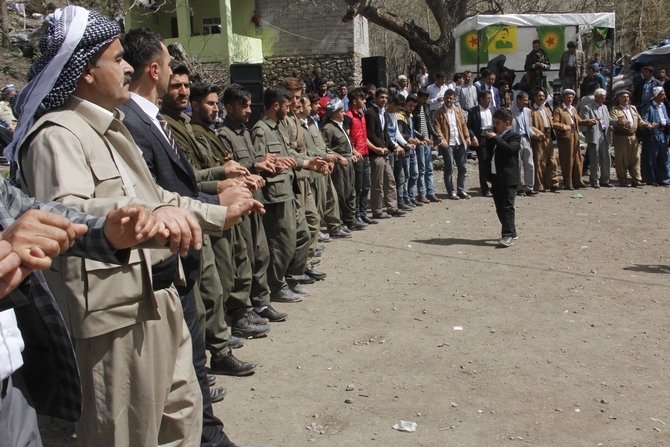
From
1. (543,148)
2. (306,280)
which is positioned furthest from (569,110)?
(306,280)

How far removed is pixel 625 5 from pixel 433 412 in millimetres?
35301

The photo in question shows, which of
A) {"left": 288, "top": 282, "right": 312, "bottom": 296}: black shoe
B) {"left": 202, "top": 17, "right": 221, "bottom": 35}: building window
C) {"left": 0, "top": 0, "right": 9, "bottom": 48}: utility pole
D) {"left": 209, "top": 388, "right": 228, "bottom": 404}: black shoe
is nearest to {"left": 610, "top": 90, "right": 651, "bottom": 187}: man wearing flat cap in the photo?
{"left": 288, "top": 282, "right": 312, "bottom": 296}: black shoe

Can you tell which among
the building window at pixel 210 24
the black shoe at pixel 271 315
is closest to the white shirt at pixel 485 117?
the black shoe at pixel 271 315

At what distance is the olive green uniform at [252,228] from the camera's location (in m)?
5.62

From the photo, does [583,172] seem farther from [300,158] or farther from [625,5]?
[625,5]

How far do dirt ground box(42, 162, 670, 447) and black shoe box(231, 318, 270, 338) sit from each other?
0.14 m

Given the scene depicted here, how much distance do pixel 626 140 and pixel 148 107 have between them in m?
12.2

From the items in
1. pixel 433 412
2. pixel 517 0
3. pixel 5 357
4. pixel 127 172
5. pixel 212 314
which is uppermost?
pixel 517 0

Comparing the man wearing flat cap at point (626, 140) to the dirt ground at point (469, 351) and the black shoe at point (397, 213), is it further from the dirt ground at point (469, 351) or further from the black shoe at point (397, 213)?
the black shoe at point (397, 213)

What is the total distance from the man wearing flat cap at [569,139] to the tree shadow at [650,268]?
5.97m

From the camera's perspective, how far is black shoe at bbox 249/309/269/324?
5.84 m

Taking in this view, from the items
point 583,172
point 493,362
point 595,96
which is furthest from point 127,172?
point 583,172

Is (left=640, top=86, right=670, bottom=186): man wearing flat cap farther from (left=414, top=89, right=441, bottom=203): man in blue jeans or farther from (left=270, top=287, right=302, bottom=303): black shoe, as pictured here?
(left=270, top=287, right=302, bottom=303): black shoe

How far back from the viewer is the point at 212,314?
4504mm
